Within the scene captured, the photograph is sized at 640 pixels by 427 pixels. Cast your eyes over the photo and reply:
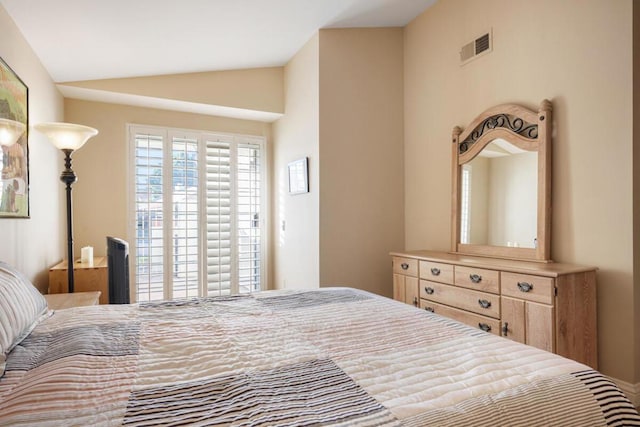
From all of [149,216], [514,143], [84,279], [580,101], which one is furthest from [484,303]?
[149,216]

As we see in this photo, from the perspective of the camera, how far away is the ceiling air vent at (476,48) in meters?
3.04

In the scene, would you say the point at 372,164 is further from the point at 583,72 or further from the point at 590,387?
the point at 590,387

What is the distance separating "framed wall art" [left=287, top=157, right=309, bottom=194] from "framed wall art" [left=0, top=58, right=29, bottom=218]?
2.23 m

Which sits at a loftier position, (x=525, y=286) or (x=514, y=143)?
(x=514, y=143)

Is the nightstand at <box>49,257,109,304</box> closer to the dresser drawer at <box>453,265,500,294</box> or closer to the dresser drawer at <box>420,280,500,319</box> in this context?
the dresser drawer at <box>420,280,500,319</box>

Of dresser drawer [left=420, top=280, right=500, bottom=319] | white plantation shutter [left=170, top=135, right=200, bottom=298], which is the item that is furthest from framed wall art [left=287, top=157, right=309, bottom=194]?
dresser drawer [left=420, top=280, right=500, bottom=319]

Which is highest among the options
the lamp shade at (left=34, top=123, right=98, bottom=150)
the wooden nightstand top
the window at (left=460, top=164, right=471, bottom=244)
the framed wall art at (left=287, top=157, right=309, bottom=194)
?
the lamp shade at (left=34, top=123, right=98, bottom=150)

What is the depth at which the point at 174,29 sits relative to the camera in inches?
116

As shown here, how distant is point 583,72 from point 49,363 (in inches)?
120

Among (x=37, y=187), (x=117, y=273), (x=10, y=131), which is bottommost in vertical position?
(x=117, y=273)

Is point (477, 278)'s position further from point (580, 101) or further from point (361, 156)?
point (361, 156)

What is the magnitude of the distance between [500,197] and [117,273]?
3049 millimetres

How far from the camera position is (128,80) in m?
3.79

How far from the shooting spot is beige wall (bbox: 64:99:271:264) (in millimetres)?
3926
